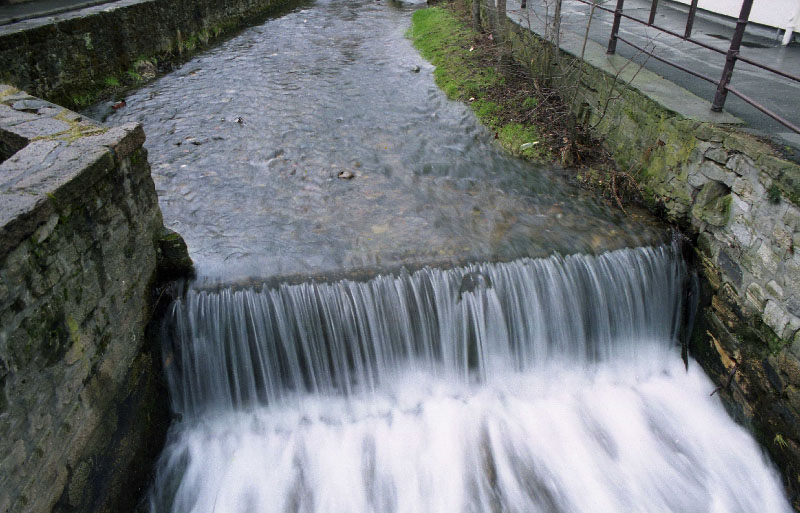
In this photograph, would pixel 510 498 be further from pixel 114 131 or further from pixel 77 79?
pixel 77 79

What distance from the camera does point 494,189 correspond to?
19.9 feet

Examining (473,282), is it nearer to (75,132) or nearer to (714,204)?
(714,204)

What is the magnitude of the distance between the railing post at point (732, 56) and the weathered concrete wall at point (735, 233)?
14 cm

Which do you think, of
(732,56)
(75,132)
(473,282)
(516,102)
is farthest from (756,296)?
(75,132)

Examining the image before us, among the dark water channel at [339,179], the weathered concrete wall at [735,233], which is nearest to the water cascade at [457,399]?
the weathered concrete wall at [735,233]

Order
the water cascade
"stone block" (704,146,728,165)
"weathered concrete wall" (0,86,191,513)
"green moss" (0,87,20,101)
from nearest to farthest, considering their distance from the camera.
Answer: "weathered concrete wall" (0,86,191,513)
the water cascade
"stone block" (704,146,728,165)
"green moss" (0,87,20,101)

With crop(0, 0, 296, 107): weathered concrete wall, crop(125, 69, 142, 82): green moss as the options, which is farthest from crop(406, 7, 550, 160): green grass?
crop(125, 69, 142, 82): green moss

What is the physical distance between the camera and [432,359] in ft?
15.5

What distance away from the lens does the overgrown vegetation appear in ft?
20.5

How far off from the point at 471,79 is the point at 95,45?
5.71 meters

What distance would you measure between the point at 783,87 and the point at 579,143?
2.10 meters

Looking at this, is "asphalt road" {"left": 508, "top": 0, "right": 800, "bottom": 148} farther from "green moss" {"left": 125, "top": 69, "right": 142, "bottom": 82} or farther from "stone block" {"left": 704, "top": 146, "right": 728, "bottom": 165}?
"green moss" {"left": 125, "top": 69, "right": 142, "bottom": 82}

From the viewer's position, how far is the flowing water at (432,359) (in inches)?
162

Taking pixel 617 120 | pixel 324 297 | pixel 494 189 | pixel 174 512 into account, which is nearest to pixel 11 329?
pixel 174 512
